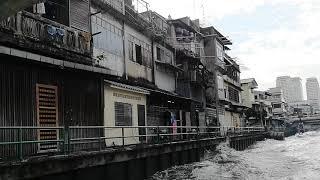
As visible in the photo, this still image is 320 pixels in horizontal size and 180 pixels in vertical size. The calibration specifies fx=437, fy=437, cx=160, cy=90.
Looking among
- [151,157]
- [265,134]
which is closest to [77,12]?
[151,157]

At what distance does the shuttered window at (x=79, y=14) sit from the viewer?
68.5ft

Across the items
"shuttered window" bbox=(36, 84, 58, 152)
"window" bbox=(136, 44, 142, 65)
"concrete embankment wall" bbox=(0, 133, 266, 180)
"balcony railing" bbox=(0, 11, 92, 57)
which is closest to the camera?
"concrete embankment wall" bbox=(0, 133, 266, 180)

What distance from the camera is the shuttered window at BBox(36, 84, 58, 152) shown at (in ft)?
55.1

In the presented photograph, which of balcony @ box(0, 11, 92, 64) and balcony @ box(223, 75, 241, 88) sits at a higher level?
balcony @ box(223, 75, 241, 88)

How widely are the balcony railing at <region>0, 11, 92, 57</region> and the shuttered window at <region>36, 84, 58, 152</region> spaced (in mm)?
1786

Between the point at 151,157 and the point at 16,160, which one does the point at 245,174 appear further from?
the point at 16,160

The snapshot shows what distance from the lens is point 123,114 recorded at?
80.2ft

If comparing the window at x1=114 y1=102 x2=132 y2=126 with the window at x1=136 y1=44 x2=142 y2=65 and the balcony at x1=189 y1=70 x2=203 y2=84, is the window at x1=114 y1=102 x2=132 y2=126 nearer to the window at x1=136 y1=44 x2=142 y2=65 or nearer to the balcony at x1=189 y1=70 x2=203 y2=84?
the window at x1=136 y1=44 x2=142 y2=65

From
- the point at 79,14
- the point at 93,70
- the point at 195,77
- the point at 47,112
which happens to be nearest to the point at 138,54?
the point at 79,14

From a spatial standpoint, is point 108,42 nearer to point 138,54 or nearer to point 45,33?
point 138,54

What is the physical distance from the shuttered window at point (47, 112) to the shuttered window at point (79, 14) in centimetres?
433

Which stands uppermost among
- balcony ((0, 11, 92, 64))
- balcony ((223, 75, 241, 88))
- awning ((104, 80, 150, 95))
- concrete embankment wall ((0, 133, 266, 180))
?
balcony ((223, 75, 241, 88))

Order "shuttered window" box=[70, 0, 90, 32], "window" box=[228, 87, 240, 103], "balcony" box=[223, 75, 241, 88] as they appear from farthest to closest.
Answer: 1. "window" box=[228, 87, 240, 103]
2. "balcony" box=[223, 75, 241, 88]
3. "shuttered window" box=[70, 0, 90, 32]

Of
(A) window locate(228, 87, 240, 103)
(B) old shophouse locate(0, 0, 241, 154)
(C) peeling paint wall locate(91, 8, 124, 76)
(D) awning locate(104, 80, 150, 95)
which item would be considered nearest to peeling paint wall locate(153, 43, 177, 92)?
(B) old shophouse locate(0, 0, 241, 154)
